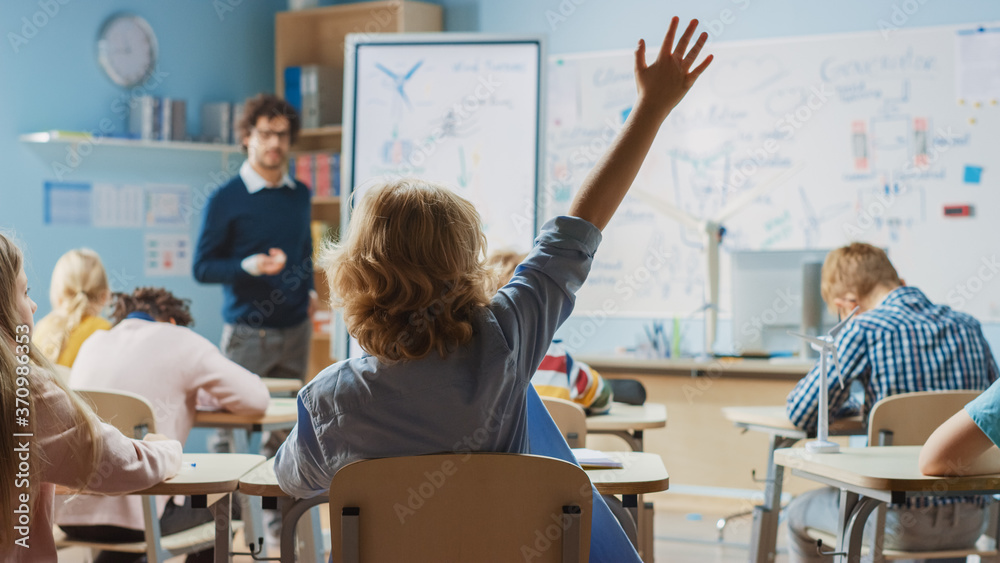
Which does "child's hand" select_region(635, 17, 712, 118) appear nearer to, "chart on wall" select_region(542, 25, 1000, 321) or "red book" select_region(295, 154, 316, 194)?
"chart on wall" select_region(542, 25, 1000, 321)

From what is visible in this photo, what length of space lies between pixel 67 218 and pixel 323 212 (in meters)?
1.40

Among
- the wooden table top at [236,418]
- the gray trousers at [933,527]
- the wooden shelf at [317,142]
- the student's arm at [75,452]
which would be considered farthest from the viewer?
the wooden shelf at [317,142]

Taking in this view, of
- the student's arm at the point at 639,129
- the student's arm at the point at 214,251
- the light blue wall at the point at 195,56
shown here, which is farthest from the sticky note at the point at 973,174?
the student's arm at the point at 639,129

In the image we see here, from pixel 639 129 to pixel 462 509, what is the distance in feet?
1.95

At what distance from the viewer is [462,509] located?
136 cm

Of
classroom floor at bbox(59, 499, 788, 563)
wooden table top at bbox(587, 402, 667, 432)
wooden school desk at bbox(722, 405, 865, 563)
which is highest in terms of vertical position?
wooden table top at bbox(587, 402, 667, 432)

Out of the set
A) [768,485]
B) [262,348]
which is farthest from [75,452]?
[262,348]

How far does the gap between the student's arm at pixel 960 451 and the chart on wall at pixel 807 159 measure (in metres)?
2.66

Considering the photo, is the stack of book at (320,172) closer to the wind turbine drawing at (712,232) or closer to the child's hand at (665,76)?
the wind turbine drawing at (712,232)

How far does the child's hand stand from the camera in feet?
4.58

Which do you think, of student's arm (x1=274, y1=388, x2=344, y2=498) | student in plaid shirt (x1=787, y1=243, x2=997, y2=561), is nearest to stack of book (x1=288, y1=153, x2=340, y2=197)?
student in plaid shirt (x1=787, y1=243, x2=997, y2=561)

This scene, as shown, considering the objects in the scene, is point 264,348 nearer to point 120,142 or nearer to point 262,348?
point 262,348

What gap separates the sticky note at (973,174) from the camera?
4.38 metres

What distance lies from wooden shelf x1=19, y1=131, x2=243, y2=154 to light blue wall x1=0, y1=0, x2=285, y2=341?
1.5 inches
